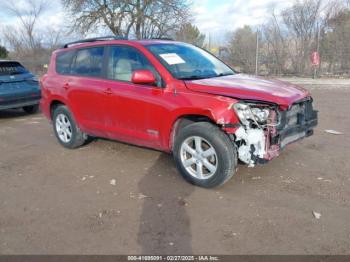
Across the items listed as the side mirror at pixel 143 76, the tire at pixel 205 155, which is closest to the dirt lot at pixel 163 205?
the tire at pixel 205 155

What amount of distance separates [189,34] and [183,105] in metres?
19.0

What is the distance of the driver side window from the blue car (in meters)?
5.12

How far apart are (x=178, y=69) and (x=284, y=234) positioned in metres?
2.50

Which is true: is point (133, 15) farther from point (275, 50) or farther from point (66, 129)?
point (66, 129)

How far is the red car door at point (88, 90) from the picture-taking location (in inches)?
225

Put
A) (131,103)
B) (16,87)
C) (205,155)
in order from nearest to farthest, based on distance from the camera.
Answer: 1. (205,155)
2. (131,103)
3. (16,87)

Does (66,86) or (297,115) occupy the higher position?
(66,86)

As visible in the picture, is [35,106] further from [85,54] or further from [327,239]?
[327,239]

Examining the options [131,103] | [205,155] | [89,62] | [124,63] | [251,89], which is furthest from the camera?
[89,62]

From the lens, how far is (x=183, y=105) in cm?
461

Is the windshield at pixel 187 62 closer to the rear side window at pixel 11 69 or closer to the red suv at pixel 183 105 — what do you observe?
the red suv at pixel 183 105

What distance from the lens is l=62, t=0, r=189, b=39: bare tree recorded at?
2294 cm

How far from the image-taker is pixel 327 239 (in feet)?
11.3

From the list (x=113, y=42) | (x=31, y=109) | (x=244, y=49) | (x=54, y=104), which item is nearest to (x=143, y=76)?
(x=113, y=42)
